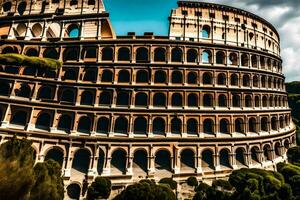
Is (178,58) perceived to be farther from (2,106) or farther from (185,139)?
(2,106)

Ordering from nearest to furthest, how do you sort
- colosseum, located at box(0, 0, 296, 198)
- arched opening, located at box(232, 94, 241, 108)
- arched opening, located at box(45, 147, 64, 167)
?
colosseum, located at box(0, 0, 296, 198), arched opening, located at box(45, 147, 64, 167), arched opening, located at box(232, 94, 241, 108)

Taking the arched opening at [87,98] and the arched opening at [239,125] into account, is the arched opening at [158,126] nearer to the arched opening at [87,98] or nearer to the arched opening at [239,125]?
the arched opening at [87,98]

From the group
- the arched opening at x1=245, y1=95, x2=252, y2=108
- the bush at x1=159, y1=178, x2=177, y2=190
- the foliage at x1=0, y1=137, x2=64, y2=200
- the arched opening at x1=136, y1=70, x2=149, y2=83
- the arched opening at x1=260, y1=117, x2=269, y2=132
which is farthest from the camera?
the arched opening at x1=260, y1=117, x2=269, y2=132

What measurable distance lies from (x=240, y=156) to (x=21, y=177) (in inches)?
1070

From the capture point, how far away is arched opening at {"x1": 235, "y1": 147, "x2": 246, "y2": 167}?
94.2 ft

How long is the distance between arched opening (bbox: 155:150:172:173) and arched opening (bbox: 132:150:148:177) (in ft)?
4.82

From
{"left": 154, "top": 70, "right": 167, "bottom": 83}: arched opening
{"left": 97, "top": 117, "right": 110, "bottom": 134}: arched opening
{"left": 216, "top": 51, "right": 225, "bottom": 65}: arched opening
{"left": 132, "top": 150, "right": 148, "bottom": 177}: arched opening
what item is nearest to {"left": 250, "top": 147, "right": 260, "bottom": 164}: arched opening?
{"left": 216, "top": 51, "right": 225, "bottom": 65}: arched opening

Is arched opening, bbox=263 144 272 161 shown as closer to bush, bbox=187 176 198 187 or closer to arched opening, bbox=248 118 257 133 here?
arched opening, bbox=248 118 257 133

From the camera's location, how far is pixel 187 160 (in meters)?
28.2

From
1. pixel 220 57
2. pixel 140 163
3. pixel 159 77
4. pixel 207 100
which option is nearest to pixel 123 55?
pixel 159 77

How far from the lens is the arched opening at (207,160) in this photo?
26.9 meters

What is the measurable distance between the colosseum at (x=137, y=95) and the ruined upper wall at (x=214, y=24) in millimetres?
158

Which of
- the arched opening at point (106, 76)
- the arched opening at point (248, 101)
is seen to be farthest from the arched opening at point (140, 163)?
the arched opening at point (248, 101)

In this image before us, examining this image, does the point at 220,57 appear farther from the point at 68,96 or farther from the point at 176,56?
the point at 68,96
